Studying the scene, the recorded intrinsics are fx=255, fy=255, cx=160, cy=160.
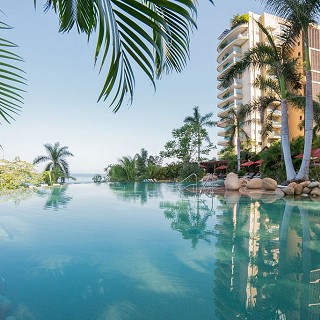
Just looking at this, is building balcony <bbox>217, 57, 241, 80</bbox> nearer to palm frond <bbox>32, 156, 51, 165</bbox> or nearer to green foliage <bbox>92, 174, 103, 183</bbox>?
green foliage <bbox>92, 174, 103, 183</bbox>

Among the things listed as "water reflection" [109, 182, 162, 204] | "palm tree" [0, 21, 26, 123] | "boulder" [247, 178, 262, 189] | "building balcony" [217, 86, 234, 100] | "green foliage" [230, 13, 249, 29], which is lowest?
"water reflection" [109, 182, 162, 204]

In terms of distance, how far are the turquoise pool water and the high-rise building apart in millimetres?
37688

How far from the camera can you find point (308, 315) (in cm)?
216

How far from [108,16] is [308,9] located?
15.5 meters

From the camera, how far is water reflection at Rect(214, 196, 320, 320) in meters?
2.29

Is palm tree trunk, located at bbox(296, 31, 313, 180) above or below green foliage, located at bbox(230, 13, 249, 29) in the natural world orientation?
below

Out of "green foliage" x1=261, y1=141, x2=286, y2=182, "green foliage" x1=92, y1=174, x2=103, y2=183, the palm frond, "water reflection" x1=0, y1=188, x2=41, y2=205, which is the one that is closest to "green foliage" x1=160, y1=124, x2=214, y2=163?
"green foliage" x1=92, y1=174, x2=103, y2=183

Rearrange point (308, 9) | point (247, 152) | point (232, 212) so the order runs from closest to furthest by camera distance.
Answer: point (232, 212)
point (308, 9)
point (247, 152)

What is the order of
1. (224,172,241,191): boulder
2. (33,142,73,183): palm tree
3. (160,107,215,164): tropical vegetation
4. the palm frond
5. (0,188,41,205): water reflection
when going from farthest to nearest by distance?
1. (160,107,215,164): tropical vegetation
2. (33,142,73,183): palm tree
3. the palm frond
4. (224,172,241,191): boulder
5. (0,188,41,205): water reflection

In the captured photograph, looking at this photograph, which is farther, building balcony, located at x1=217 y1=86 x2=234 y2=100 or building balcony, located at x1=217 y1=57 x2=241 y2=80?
building balcony, located at x1=217 y1=86 x2=234 y2=100

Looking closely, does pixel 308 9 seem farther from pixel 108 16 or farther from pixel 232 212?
pixel 108 16

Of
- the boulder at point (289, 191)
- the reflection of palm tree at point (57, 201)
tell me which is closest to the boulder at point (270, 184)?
the boulder at point (289, 191)

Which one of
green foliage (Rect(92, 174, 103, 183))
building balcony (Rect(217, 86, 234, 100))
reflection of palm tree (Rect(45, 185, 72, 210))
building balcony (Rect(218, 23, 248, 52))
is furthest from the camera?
building balcony (Rect(217, 86, 234, 100))

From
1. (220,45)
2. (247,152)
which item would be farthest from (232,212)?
(220,45)
